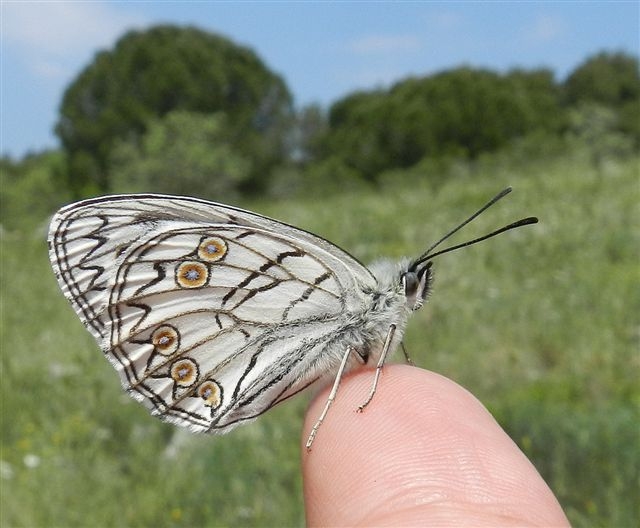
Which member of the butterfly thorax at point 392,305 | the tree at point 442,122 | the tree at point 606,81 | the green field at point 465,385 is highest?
the tree at point 606,81

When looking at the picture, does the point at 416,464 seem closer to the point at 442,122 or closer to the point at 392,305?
the point at 392,305

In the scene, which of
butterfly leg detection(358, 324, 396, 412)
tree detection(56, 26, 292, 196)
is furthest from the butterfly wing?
tree detection(56, 26, 292, 196)

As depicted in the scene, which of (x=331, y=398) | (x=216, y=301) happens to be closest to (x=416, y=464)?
(x=331, y=398)

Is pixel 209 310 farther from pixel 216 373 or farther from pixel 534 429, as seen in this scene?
pixel 534 429

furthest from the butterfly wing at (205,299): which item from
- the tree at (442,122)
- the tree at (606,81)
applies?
the tree at (606,81)

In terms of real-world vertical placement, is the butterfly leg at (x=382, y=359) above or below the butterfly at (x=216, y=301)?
below

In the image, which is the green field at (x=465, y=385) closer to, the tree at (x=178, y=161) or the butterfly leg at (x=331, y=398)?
the butterfly leg at (x=331, y=398)

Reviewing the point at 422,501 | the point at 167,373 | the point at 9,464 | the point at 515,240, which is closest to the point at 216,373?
the point at 167,373
